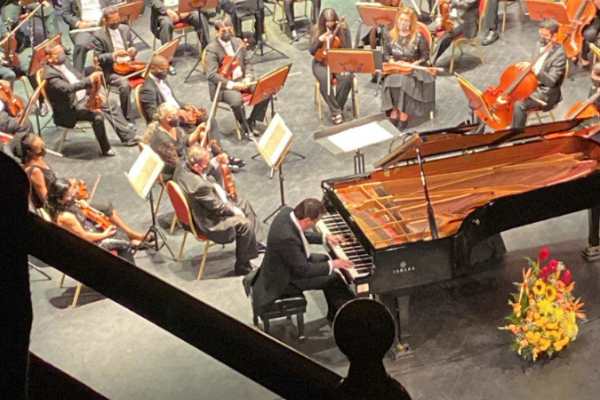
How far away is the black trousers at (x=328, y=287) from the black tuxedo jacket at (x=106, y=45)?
483 centimetres

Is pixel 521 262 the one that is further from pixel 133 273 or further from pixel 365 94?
pixel 133 273

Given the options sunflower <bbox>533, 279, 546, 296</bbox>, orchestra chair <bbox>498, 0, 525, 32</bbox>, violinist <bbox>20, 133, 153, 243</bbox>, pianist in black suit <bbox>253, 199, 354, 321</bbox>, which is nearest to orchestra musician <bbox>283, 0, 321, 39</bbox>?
orchestra chair <bbox>498, 0, 525, 32</bbox>

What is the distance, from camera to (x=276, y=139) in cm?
723

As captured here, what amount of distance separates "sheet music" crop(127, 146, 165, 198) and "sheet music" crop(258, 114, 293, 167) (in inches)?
34.7

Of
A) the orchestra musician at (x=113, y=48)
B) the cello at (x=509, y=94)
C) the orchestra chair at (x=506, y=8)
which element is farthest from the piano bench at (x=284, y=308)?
the orchestra chair at (x=506, y=8)

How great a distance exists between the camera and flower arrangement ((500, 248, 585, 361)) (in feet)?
18.5

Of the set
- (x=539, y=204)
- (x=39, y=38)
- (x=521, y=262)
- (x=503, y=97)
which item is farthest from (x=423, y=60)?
(x=39, y=38)

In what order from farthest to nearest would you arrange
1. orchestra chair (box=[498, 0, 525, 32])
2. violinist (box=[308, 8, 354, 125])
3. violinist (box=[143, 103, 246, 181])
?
orchestra chair (box=[498, 0, 525, 32])
violinist (box=[308, 8, 354, 125])
violinist (box=[143, 103, 246, 181])

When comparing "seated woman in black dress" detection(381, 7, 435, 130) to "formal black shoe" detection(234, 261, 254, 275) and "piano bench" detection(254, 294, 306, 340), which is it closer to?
"formal black shoe" detection(234, 261, 254, 275)

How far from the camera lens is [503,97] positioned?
28.0ft

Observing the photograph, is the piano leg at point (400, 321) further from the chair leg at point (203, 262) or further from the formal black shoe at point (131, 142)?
the formal black shoe at point (131, 142)

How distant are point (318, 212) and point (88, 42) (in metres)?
5.86

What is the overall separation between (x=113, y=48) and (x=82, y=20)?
1.37 metres

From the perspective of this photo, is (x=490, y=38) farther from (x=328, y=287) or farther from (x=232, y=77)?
(x=328, y=287)
